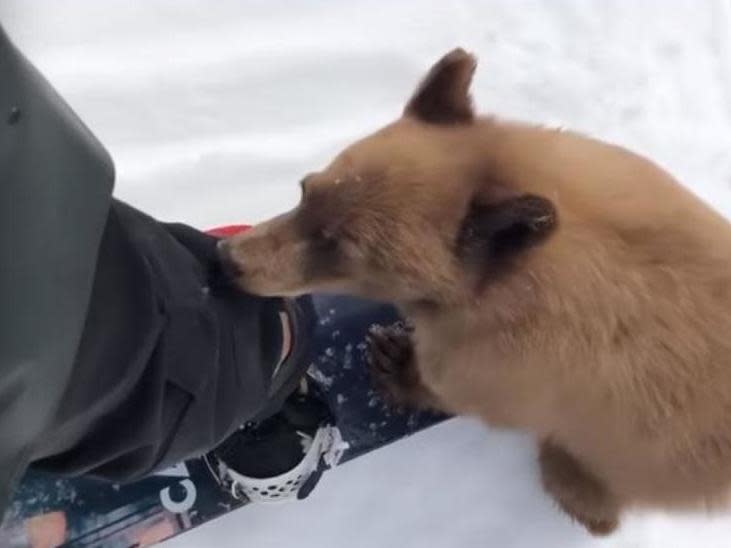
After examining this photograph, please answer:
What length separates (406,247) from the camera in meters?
1.79

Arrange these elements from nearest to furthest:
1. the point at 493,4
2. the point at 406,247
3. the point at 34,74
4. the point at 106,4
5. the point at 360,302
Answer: the point at 34,74, the point at 406,247, the point at 360,302, the point at 106,4, the point at 493,4

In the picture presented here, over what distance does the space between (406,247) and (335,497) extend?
0.81 metres

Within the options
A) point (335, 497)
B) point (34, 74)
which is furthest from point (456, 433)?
point (34, 74)

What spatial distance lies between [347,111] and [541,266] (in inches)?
36.9

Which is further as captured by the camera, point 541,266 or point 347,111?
point 347,111

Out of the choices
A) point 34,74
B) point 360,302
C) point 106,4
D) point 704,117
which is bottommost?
point 360,302

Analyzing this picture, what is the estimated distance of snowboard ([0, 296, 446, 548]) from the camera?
213 centimetres

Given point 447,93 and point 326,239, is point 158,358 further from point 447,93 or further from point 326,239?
point 447,93

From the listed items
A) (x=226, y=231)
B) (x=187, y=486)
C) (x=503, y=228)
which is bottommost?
(x=187, y=486)

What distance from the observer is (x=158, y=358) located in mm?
1588

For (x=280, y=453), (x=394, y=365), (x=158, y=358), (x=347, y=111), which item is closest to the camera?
(x=158, y=358)

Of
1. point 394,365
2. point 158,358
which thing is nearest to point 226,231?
point 394,365

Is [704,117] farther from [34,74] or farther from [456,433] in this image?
[34,74]

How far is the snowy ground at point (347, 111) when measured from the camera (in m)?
2.44
